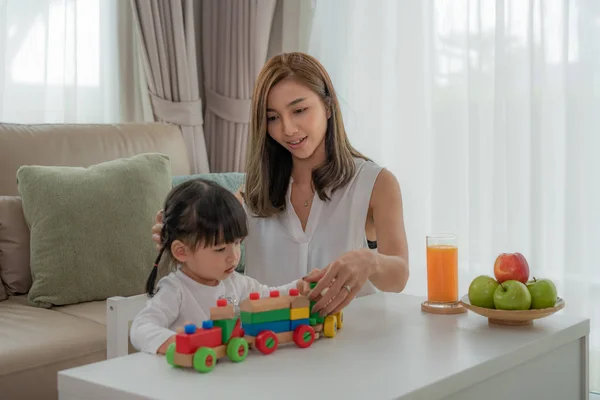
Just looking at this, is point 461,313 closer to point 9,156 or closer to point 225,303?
point 225,303

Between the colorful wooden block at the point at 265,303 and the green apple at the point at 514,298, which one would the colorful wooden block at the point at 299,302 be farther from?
the green apple at the point at 514,298

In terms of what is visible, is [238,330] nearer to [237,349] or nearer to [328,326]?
[237,349]

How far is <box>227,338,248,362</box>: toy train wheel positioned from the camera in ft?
4.10

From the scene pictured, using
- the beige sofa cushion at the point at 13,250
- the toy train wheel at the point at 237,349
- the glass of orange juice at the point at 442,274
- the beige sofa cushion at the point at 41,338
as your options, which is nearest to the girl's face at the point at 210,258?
the toy train wheel at the point at 237,349

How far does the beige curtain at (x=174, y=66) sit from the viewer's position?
342cm

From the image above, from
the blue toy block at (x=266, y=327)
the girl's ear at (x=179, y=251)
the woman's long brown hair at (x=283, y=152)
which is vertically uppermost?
the woman's long brown hair at (x=283, y=152)

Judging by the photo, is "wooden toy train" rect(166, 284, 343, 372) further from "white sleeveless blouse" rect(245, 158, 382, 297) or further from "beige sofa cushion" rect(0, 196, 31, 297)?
"beige sofa cushion" rect(0, 196, 31, 297)

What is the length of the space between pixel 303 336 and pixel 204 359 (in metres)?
0.23

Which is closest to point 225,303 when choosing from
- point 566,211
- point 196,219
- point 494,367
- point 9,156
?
point 196,219

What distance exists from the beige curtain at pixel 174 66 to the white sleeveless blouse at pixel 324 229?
5.03ft

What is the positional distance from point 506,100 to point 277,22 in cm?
131

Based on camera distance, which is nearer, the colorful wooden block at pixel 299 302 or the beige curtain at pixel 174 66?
the colorful wooden block at pixel 299 302

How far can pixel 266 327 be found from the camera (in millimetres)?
1330

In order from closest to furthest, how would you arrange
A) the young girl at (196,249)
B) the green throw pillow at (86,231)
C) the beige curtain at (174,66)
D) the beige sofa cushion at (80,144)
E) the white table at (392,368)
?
1. the white table at (392,368)
2. the young girl at (196,249)
3. the green throw pillow at (86,231)
4. the beige sofa cushion at (80,144)
5. the beige curtain at (174,66)
